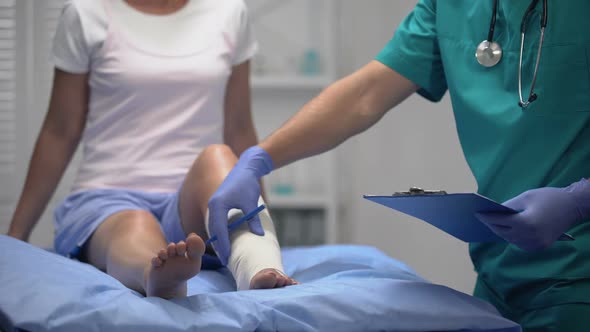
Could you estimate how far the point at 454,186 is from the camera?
2.88 metres

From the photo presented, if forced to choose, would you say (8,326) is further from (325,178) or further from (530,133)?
(325,178)

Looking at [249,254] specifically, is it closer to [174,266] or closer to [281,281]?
[281,281]

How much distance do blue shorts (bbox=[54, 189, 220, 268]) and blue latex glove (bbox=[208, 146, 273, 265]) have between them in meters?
0.21

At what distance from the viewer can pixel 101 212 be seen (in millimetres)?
1444

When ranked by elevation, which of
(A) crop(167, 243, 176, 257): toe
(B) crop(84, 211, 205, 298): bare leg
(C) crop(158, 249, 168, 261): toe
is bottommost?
(B) crop(84, 211, 205, 298): bare leg

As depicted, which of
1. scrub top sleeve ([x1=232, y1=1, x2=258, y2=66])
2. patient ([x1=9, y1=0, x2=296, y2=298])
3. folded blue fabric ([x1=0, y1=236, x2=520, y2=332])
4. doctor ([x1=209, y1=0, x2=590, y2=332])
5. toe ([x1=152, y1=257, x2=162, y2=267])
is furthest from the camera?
scrub top sleeve ([x1=232, y1=1, x2=258, y2=66])

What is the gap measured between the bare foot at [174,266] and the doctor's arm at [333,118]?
34 cm

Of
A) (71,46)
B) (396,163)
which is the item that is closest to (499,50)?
(71,46)

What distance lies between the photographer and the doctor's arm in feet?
4.43

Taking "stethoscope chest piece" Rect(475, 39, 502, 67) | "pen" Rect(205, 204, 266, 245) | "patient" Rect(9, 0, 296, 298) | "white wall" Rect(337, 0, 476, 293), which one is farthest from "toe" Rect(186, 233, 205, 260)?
"white wall" Rect(337, 0, 476, 293)

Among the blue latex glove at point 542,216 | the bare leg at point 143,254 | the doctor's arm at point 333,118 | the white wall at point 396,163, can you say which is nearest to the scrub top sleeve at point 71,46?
the bare leg at point 143,254

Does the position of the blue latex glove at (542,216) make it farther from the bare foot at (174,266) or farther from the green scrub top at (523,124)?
the bare foot at (174,266)

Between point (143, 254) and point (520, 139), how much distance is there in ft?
2.12

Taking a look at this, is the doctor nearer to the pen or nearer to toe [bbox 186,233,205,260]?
the pen
